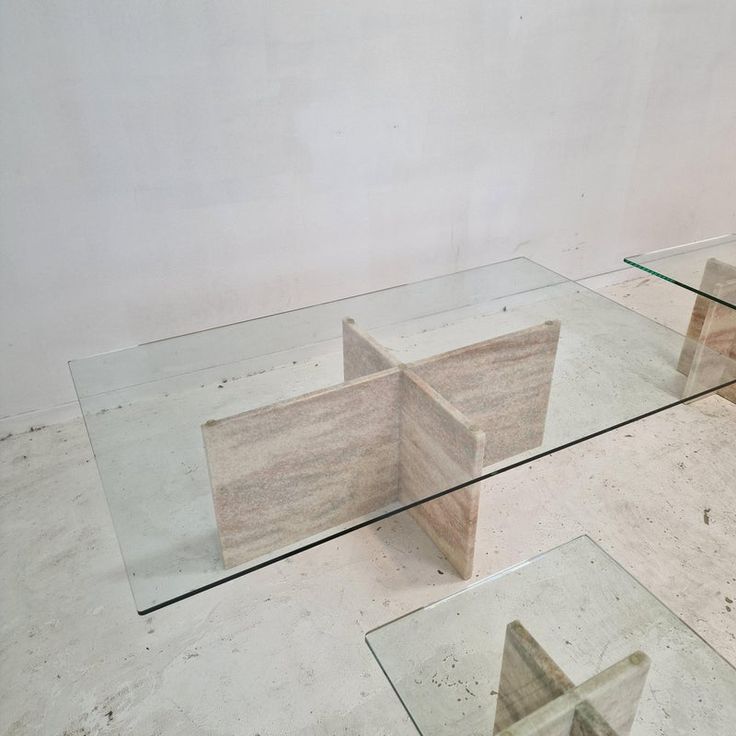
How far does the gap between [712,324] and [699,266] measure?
0.17m

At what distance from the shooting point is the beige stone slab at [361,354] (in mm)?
1544

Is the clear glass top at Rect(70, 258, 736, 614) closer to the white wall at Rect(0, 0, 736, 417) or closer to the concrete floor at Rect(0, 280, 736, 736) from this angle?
the concrete floor at Rect(0, 280, 736, 736)

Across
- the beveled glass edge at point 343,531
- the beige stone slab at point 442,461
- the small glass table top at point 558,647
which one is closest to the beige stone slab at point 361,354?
the beige stone slab at point 442,461

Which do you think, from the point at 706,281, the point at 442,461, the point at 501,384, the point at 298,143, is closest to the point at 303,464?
the point at 442,461

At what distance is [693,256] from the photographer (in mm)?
2002

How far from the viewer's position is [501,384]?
5.03ft

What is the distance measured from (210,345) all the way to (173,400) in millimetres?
228

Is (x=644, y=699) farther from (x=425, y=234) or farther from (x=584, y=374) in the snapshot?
(x=425, y=234)

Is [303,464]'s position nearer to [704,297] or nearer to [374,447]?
[374,447]

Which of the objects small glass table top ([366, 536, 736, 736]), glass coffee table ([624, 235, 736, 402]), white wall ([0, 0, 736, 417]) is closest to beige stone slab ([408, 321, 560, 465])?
small glass table top ([366, 536, 736, 736])

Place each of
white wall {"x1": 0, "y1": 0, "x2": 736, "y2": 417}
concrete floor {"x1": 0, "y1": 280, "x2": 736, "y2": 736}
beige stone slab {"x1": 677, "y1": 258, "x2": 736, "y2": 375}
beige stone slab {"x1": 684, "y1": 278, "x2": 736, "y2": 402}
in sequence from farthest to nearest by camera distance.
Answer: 1. white wall {"x1": 0, "y1": 0, "x2": 736, "y2": 417}
2. beige stone slab {"x1": 677, "y1": 258, "x2": 736, "y2": 375}
3. beige stone slab {"x1": 684, "y1": 278, "x2": 736, "y2": 402}
4. concrete floor {"x1": 0, "y1": 280, "x2": 736, "y2": 736}

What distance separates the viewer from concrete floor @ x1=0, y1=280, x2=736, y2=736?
1.28 m

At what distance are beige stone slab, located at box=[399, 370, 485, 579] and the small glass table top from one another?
0.68 ft

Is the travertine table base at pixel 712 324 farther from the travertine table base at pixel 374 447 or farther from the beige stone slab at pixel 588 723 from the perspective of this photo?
the beige stone slab at pixel 588 723
